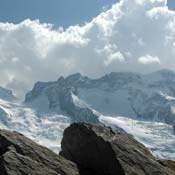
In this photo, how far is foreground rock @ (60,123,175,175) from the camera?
2875cm

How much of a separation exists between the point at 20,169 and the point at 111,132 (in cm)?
605

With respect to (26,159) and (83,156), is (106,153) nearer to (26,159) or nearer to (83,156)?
(83,156)

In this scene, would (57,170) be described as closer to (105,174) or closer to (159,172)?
(105,174)

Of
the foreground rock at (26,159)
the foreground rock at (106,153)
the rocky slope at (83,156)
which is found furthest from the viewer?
the foreground rock at (106,153)

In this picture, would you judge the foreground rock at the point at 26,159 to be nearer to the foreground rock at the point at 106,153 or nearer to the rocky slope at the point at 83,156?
the rocky slope at the point at 83,156

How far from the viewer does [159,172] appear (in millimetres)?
29688

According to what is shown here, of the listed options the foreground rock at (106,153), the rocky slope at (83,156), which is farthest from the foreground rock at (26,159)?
the foreground rock at (106,153)

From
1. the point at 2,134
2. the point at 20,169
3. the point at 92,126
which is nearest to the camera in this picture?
the point at 20,169

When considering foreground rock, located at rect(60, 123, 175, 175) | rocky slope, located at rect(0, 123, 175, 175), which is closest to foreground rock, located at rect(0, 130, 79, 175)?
rocky slope, located at rect(0, 123, 175, 175)

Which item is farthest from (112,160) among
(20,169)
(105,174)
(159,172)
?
(20,169)

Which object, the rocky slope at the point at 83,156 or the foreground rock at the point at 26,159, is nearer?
the foreground rock at the point at 26,159

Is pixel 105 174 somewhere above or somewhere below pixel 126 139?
below

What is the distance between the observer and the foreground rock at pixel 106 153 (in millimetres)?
28750

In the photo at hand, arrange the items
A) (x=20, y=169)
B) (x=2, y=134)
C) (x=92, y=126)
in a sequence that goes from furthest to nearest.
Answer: (x=92, y=126) < (x=2, y=134) < (x=20, y=169)
